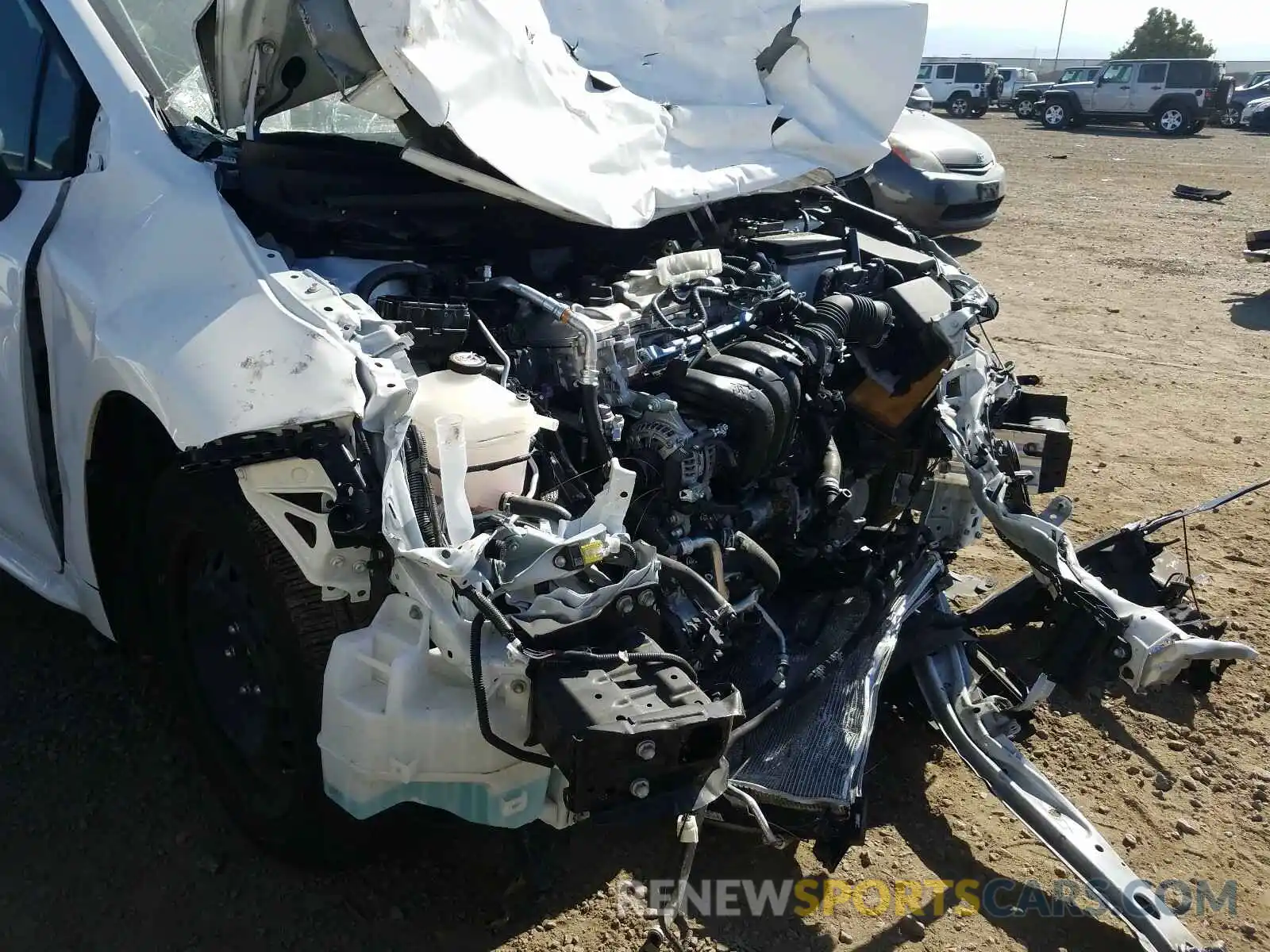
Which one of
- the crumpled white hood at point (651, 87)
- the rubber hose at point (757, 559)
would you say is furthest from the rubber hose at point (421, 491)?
the rubber hose at point (757, 559)

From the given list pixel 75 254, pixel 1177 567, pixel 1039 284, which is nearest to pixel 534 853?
pixel 75 254

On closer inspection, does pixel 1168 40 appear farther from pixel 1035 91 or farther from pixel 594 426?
pixel 594 426

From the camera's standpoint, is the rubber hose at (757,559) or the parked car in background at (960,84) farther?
the parked car in background at (960,84)

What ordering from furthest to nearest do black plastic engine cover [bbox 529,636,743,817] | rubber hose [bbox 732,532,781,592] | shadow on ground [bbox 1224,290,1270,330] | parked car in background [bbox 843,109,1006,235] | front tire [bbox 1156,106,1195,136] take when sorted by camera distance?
front tire [bbox 1156,106,1195,136] → parked car in background [bbox 843,109,1006,235] → shadow on ground [bbox 1224,290,1270,330] → rubber hose [bbox 732,532,781,592] → black plastic engine cover [bbox 529,636,743,817]

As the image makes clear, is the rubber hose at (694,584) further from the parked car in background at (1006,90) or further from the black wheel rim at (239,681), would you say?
the parked car in background at (1006,90)

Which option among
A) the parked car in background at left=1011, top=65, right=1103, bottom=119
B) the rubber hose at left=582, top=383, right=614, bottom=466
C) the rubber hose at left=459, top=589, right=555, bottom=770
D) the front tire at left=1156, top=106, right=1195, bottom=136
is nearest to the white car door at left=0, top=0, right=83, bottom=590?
the rubber hose at left=582, top=383, right=614, bottom=466

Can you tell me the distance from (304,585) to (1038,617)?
2269 mm

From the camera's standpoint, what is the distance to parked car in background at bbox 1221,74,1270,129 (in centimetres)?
2925

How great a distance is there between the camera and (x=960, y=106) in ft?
101

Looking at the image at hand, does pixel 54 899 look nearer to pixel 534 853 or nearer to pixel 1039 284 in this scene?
pixel 534 853

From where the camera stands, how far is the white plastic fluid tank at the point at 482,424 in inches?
92.7

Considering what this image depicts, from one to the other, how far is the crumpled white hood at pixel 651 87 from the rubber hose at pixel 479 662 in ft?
4.28

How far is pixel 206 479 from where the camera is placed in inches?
95.7

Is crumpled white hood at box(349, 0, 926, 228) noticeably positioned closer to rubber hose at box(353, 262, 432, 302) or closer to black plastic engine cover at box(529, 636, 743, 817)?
rubber hose at box(353, 262, 432, 302)
